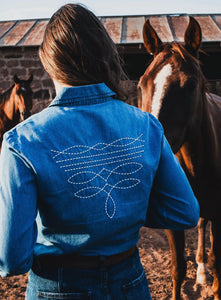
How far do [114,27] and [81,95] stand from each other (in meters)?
7.38

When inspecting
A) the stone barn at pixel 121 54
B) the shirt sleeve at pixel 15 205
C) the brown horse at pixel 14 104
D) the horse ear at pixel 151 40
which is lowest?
the brown horse at pixel 14 104

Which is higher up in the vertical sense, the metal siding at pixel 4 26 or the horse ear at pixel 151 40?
the horse ear at pixel 151 40

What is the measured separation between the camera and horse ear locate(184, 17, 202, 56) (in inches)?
82.0

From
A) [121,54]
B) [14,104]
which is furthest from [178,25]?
[14,104]

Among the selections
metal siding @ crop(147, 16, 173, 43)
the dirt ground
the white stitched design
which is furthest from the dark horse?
metal siding @ crop(147, 16, 173, 43)

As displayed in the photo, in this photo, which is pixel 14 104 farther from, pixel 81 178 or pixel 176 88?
pixel 81 178

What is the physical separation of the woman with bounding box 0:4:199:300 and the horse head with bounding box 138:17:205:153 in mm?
936

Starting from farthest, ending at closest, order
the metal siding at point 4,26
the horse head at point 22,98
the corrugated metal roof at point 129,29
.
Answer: the metal siding at point 4,26, the corrugated metal roof at point 129,29, the horse head at point 22,98

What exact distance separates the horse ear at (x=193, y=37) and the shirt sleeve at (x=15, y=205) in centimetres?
176

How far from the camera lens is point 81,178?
2.85ft

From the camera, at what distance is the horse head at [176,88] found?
1.92 metres

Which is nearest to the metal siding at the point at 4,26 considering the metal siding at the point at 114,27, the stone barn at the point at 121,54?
the stone barn at the point at 121,54

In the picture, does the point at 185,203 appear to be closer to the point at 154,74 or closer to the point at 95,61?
the point at 95,61

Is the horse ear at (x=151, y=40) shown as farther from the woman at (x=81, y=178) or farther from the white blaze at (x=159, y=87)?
the woman at (x=81, y=178)
